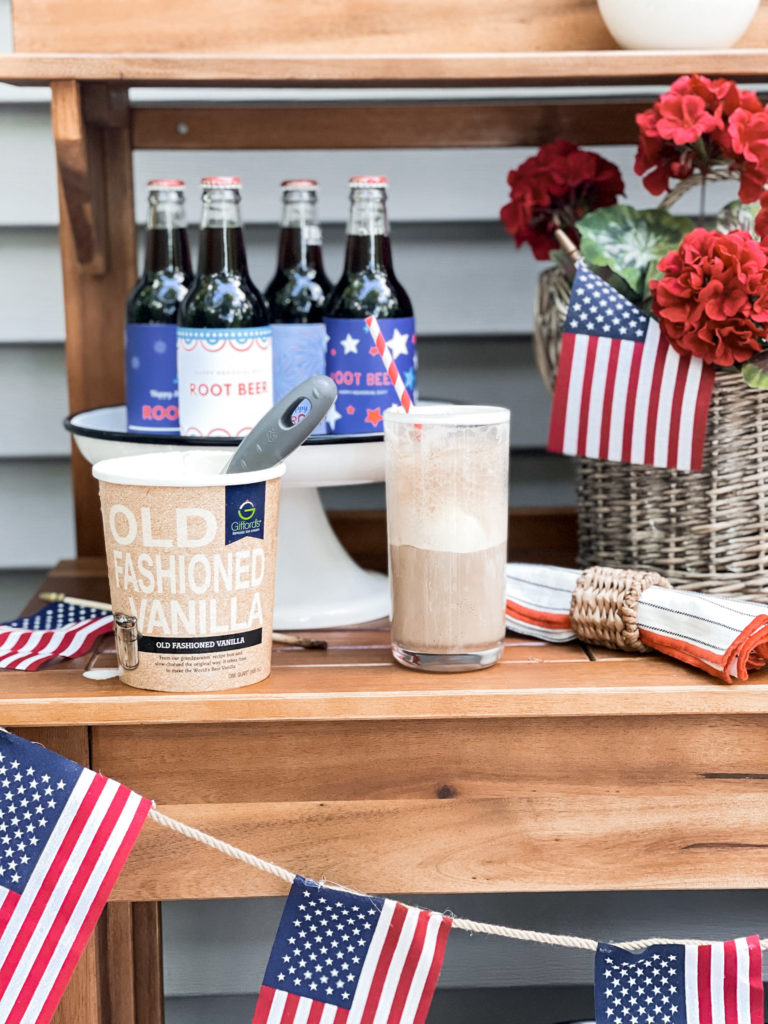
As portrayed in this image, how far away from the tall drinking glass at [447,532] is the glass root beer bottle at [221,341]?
18cm

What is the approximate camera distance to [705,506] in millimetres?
1079

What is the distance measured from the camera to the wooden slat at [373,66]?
1.07 metres

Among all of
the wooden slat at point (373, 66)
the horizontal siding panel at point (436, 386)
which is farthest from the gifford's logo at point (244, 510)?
the horizontal siding panel at point (436, 386)

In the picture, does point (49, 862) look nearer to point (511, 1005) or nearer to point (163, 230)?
point (163, 230)

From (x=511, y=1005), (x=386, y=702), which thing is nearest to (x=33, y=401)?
(x=386, y=702)

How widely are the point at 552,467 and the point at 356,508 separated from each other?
29 cm

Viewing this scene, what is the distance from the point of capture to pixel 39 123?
4.91 feet

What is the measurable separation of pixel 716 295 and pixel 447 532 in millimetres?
317

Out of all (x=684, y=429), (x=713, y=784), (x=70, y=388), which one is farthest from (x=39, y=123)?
(x=713, y=784)

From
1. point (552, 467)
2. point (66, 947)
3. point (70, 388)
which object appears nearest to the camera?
point (66, 947)

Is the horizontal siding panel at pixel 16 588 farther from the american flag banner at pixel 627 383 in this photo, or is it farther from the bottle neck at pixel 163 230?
→ the american flag banner at pixel 627 383

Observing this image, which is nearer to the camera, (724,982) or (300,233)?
(724,982)

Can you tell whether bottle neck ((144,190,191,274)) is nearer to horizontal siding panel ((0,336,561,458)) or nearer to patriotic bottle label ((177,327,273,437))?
patriotic bottle label ((177,327,273,437))

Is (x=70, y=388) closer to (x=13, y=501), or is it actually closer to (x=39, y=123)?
(x=13, y=501)
